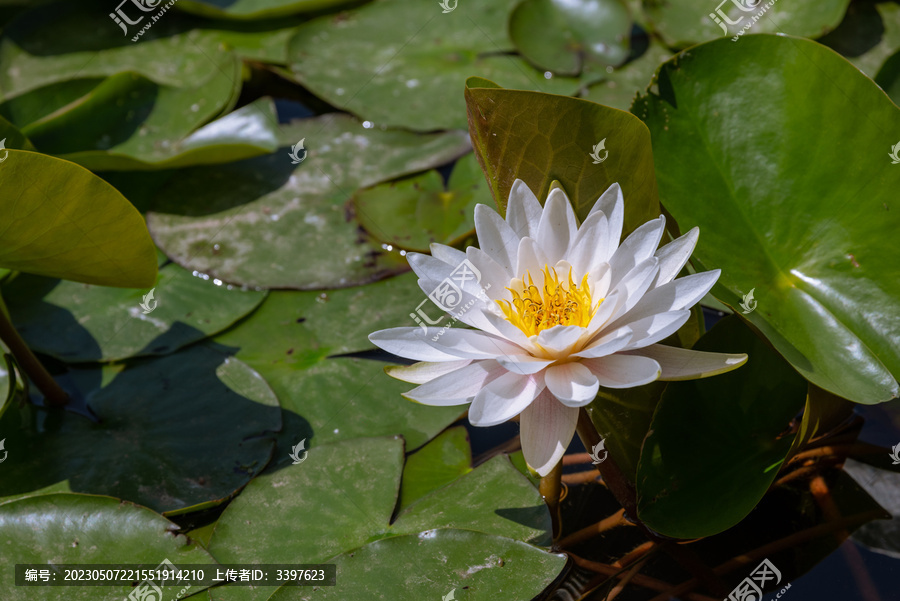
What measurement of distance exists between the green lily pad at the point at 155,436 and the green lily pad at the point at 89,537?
5.4 inches

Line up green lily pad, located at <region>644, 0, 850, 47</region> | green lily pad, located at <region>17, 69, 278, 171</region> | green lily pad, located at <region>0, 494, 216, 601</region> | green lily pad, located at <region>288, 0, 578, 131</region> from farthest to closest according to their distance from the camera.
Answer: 1. green lily pad, located at <region>288, 0, 578, 131</region>
2. green lily pad, located at <region>644, 0, 850, 47</region>
3. green lily pad, located at <region>17, 69, 278, 171</region>
4. green lily pad, located at <region>0, 494, 216, 601</region>

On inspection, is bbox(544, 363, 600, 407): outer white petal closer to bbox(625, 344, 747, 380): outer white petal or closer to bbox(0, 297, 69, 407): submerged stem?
bbox(625, 344, 747, 380): outer white petal

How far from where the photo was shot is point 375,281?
8.59 ft

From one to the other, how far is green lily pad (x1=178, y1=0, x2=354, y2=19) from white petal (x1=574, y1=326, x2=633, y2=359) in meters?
3.00

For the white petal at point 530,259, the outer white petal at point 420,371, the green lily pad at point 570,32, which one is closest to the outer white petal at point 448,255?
the white petal at point 530,259

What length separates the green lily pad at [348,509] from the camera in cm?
180

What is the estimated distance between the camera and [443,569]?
166 centimetres

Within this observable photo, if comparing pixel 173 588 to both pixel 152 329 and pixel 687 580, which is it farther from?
pixel 687 580

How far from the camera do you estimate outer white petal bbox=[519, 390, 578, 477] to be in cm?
147
